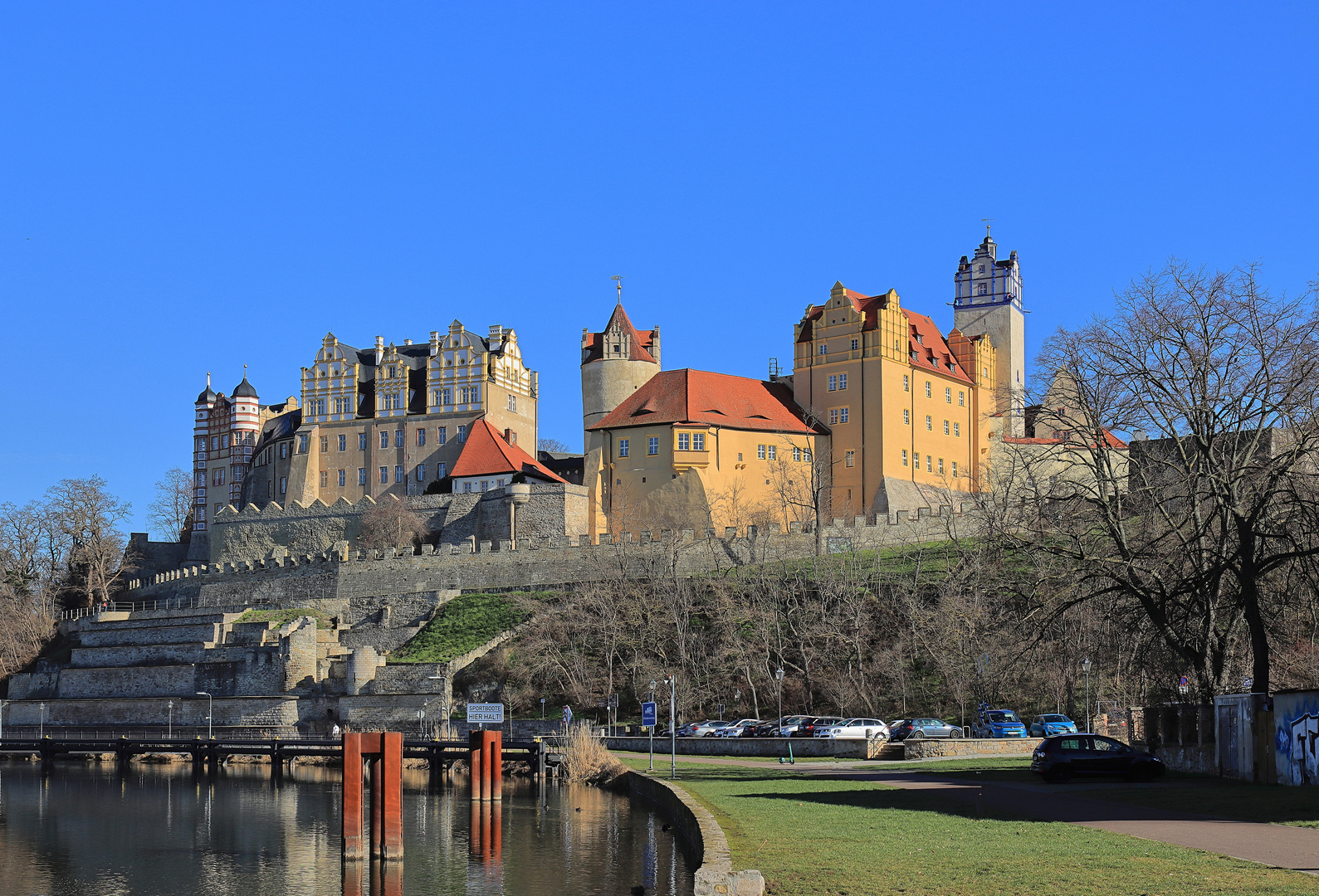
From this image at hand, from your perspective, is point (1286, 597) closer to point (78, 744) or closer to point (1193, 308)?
point (1193, 308)

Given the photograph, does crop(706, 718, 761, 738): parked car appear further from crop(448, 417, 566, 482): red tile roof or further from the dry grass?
crop(448, 417, 566, 482): red tile roof

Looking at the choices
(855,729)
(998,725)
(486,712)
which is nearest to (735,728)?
(855,729)

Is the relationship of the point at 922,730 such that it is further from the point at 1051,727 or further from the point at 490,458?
the point at 490,458

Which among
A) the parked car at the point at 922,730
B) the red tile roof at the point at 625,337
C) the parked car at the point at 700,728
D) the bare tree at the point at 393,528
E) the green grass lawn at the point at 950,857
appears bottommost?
the parked car at the point at 700,728

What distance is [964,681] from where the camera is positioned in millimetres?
53875

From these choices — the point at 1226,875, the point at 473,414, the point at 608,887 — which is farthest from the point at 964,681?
the point at 473,414

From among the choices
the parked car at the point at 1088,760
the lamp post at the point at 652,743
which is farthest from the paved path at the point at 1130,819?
the lamp post at the point at 652,743

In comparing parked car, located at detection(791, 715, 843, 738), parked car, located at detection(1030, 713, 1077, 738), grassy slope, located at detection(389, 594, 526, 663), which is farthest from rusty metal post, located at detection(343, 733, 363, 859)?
grassy slope, located at detection(389, 594, 526, 663)

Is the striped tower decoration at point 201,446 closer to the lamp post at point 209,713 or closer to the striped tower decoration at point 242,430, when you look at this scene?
the striped tower decoration at point 242,430

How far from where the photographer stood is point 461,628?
71.6 m

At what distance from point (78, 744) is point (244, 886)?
139 ft

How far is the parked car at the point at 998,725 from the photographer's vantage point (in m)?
45.5

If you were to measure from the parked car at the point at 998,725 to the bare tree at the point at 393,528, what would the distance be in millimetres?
46447

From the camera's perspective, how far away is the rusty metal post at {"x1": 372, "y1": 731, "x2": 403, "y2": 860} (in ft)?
96.3
